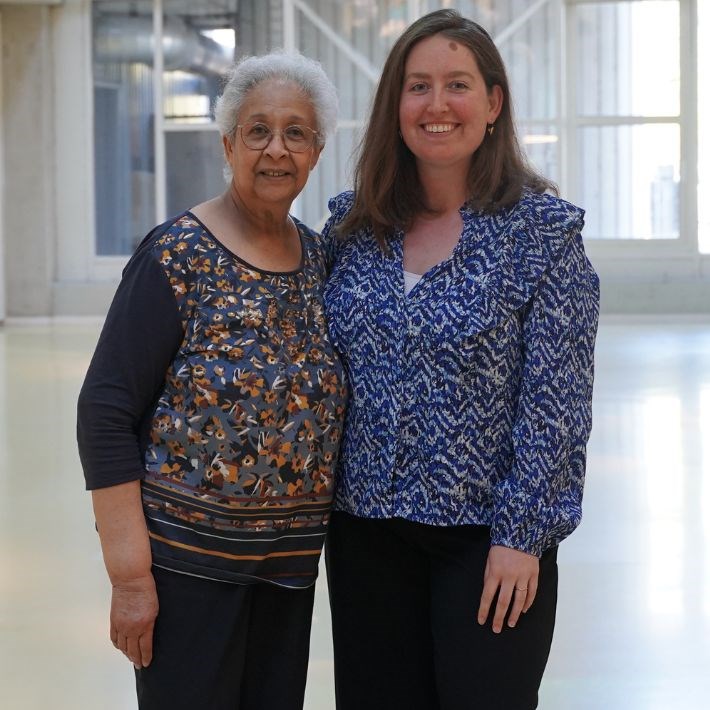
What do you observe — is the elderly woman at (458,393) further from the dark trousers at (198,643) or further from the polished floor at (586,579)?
the polished floor at (586,579)

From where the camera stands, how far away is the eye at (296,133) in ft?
7.86

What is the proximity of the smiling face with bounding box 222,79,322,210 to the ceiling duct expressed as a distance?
17.4 metres

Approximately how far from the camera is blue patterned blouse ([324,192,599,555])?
229cm

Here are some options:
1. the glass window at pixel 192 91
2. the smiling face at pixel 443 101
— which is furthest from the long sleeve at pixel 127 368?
the glass window at pixel 192 91

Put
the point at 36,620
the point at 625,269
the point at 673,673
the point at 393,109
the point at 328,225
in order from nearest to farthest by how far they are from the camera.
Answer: the point at 393,109
the point at 328,225
the point at 673,673
the point at 36,620
the point at 625,269

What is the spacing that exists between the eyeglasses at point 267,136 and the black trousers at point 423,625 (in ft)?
2.52

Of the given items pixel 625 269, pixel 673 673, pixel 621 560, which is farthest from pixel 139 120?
pixel 673 673

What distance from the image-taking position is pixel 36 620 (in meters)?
4.46

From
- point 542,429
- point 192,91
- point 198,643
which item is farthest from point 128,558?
point 192,91

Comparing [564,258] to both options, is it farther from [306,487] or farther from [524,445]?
[306,487]

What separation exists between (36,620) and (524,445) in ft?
9.10

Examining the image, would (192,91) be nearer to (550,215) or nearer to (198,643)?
(550,215)

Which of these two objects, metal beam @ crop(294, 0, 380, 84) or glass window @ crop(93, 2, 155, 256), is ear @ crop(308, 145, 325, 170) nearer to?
metal beam @ crop(294, 0, 380, 84)

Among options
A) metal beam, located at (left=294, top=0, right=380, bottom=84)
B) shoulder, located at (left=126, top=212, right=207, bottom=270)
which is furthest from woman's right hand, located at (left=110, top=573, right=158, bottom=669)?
metal beam, located at (left=294, top=0, right=380, bottom=84)
